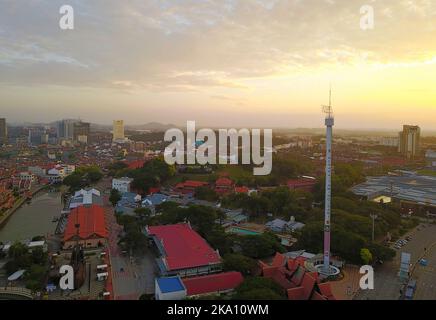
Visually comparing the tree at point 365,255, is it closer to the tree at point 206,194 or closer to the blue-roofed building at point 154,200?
the tree at point 206,194

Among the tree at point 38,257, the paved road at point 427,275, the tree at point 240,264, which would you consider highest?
the tree at point 240,264

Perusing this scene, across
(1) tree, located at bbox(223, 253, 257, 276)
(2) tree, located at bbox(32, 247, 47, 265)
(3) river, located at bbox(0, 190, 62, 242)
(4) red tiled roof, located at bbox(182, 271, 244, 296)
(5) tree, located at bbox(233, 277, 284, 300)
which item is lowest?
(3) river, located at bbox(0, 190, 62, 242)

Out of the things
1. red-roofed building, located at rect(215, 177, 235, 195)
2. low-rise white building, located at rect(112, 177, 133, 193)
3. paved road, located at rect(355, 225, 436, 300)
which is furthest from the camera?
low-rise white building, located at rect(112, 177, 133, 193)

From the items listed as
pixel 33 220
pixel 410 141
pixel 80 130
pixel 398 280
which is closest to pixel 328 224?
pixel 398 280

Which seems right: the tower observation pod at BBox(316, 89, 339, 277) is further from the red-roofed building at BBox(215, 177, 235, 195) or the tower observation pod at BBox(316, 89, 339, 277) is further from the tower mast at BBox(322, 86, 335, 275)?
the red-roofed building at BBox(215, 177, 235, 195)

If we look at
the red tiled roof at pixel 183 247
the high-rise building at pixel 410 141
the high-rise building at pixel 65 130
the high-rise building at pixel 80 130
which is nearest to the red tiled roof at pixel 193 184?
the red tiled roof at pixel 183 247

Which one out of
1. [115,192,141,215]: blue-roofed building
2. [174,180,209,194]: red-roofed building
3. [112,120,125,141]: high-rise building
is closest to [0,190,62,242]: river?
[115,192,141,215]: blue-roofed building

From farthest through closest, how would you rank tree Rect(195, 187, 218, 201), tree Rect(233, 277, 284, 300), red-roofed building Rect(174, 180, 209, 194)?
red-roofed building Rect(174, 180, 209, 194) < tree Rect(195, 187, 218, 201) < tree Rect(233, 277, 284, 300)
